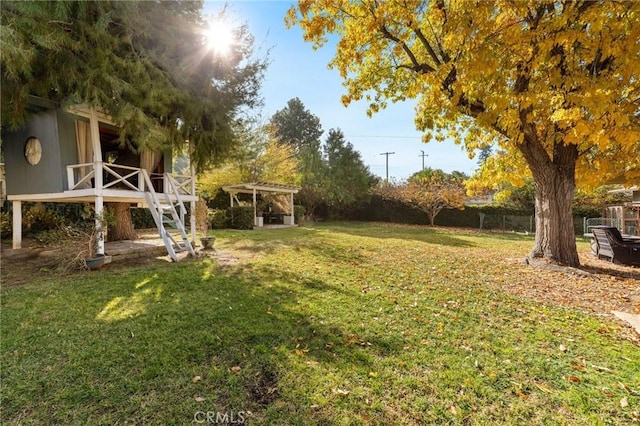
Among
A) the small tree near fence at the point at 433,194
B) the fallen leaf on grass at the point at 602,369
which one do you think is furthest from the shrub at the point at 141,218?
the fallen leaf on grass at the point at 602,369

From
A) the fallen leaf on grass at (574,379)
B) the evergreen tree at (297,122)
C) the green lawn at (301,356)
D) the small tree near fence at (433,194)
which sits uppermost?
the evergreen tree at (297,122)

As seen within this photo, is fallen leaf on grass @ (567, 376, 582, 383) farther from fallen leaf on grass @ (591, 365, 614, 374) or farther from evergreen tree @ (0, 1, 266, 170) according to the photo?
evergreen tree @ (0, 1, 266, 170)

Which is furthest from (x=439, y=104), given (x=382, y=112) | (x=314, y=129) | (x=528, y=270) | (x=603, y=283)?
(x=314, y=129)

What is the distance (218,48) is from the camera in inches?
316

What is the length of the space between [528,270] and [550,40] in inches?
186

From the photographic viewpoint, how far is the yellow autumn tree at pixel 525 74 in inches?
197

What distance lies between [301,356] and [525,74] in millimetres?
6702

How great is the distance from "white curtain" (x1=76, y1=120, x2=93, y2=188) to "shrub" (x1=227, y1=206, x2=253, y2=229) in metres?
8.87

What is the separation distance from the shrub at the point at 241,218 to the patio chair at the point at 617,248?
14.3m

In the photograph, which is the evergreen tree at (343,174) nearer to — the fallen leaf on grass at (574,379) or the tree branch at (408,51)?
the tree branch at (408,51)

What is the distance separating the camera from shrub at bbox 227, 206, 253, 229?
651 inches

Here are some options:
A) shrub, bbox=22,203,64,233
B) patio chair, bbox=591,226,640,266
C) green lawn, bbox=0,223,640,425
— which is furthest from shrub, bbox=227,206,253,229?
patio chair, bbox=591,226,640,266

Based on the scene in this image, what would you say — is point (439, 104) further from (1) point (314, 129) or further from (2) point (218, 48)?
(1) point (314, 129)

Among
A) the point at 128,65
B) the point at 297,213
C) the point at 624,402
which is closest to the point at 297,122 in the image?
the point at 297,213
